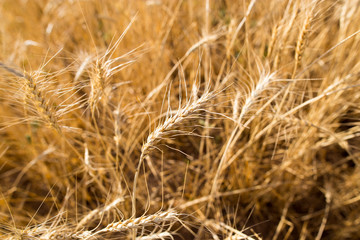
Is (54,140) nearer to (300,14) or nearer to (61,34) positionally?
(61,34)

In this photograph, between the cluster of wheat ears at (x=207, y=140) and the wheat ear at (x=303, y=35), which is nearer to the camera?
the wheat ear at (x=303, y=35)

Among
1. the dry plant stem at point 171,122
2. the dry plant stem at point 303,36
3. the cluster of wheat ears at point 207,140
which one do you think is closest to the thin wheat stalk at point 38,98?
the cluster of wheat ears at point 207,140

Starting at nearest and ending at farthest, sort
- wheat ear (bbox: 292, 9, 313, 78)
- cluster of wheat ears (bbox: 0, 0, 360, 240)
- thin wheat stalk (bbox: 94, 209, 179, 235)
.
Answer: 1. thin wheat stalk (bbox: 94, 209, 179, 235)
2. wheat ear (bbox: 292, 9, 313, 78)
3. cluster of wheat ears (bbox: 0, 0, 360, 240)

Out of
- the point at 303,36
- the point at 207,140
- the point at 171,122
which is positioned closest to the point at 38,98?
the point at 171,122

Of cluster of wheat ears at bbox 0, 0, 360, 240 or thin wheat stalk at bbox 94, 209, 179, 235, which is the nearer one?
thin wheat stalk at bbox 94, 209, 179, 235

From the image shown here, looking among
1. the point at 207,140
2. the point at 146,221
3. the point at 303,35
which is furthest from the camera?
the point at 207,140

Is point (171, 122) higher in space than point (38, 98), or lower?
lower

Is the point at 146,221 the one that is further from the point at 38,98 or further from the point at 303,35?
the point at 303,35

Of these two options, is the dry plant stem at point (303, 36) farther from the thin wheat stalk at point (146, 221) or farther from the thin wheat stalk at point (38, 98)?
the thin wheat stalk at point (38, 98)

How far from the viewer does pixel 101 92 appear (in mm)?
1070

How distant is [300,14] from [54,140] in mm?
1559

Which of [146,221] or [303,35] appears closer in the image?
[146,221]

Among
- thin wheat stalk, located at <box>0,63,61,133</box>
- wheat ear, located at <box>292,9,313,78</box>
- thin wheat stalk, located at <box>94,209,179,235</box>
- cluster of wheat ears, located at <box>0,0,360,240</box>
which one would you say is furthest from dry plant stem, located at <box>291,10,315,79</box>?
thin wheat stalk, located at <box>0,63,61,133</box>

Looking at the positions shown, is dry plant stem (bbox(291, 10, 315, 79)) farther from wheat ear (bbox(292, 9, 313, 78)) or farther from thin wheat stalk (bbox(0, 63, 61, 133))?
thin wheat stalk (bbox(0, 63, 61, 133))
